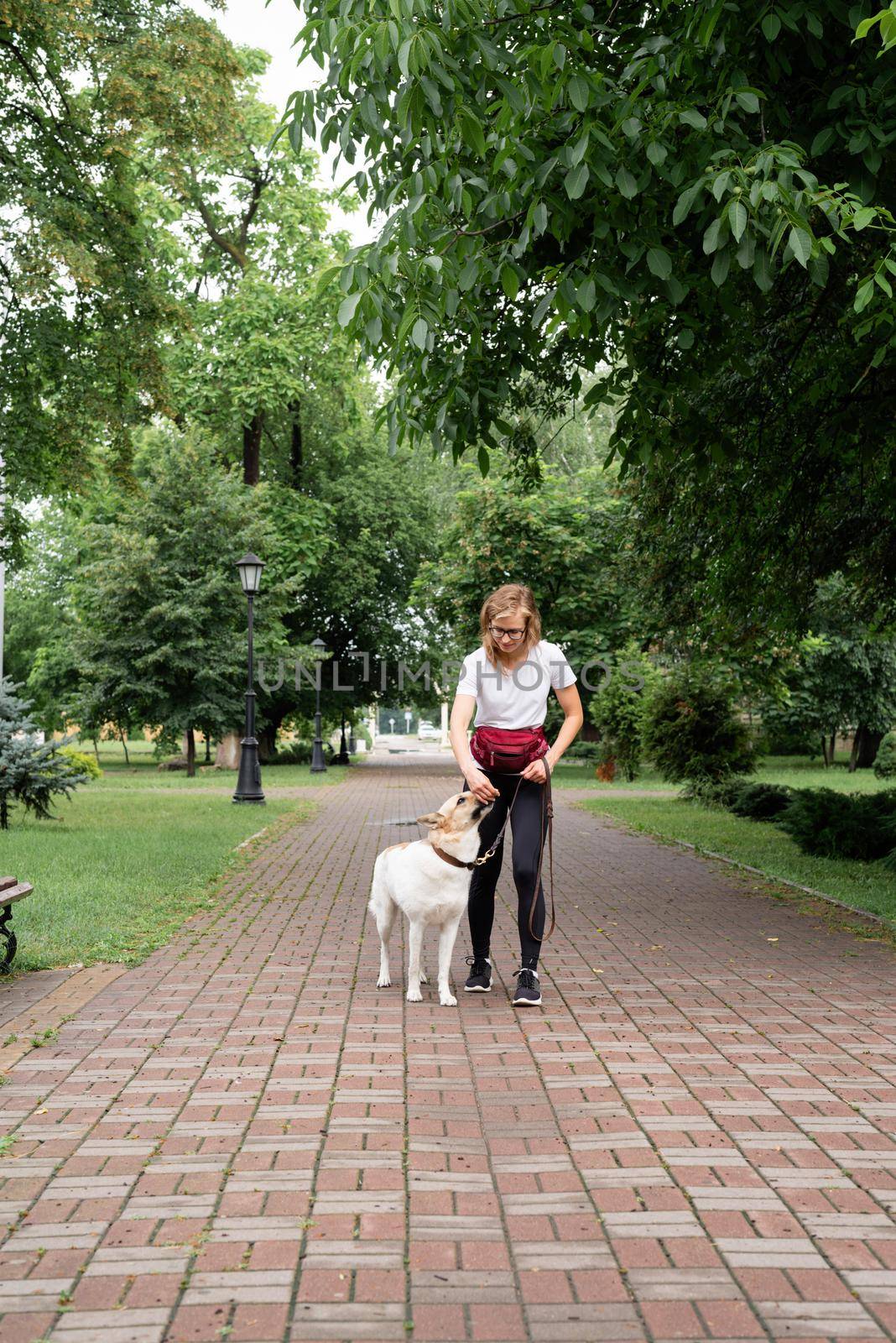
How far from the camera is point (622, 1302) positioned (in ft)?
10.2

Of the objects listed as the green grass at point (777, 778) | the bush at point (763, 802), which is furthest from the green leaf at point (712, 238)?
the green grass at point (777, 778)

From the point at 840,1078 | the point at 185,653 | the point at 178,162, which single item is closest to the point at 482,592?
the point at 185,653

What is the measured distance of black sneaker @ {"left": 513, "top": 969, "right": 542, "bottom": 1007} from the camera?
20.9ft

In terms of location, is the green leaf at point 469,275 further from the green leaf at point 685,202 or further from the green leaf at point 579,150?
the green leaf at point 685,202

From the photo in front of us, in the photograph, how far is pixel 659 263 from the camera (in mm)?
6695

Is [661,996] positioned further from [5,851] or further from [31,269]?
[31,269]

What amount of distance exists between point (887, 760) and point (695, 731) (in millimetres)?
17944

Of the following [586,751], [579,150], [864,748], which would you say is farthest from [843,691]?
[579,150]

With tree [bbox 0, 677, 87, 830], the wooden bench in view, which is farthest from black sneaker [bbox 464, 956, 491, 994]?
tree [bbox 0, 677, 87, 830]

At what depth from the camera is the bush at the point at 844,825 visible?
42.7 feet

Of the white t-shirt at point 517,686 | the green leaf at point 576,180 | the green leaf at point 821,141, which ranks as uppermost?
the green leaf at point 821,141

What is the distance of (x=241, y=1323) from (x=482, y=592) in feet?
115

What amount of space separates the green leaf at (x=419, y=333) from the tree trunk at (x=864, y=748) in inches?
1622

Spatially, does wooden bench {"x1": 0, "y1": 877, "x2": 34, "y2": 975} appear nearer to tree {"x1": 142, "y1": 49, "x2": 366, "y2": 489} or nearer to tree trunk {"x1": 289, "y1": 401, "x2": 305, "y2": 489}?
tree {"x1": 142, "y1": 49, "x2": 366, "y2": 489}
